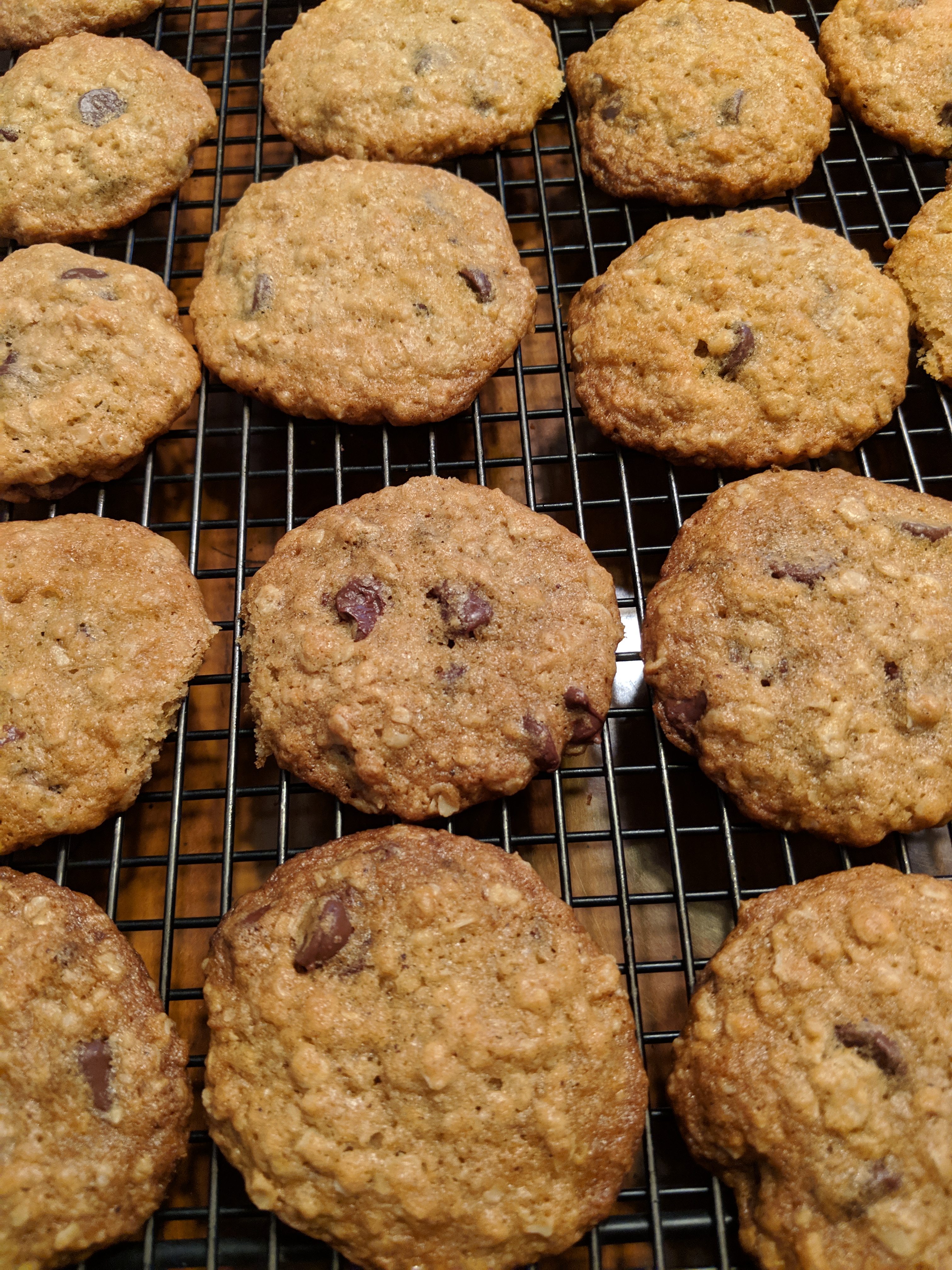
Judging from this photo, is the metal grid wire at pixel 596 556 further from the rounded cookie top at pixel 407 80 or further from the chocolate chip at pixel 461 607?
the chocolate chip at pixel 461 607

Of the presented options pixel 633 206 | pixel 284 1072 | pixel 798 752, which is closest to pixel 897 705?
pixel 798 752

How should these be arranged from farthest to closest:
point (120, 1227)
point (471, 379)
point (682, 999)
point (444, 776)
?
point (471, 379) < point (682, 999) < point (444, 776) < point (120, 1227)

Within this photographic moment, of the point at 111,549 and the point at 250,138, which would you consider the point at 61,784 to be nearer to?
the point at 111,549

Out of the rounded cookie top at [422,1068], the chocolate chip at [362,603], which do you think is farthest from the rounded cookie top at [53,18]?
the rounded cookie top at [422,1068]

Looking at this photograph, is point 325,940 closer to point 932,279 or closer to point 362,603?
point 362,603

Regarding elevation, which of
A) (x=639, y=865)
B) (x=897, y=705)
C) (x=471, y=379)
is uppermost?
(x=471, y=379)

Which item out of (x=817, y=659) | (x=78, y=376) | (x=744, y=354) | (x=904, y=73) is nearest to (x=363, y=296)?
(x=78, y=376)

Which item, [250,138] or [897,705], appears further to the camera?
[250,138]
